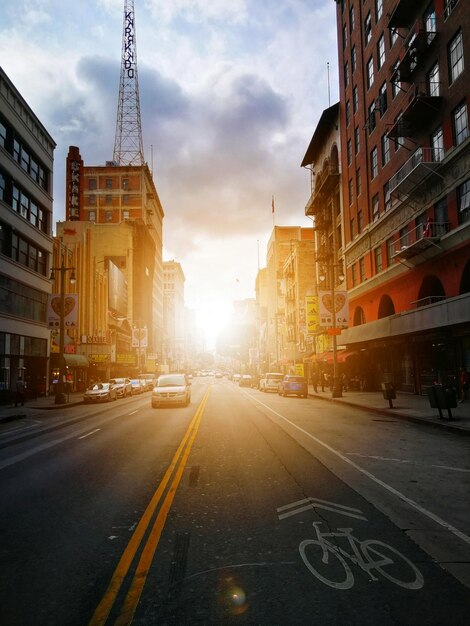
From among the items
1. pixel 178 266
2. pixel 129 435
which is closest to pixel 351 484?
pixel 129 435

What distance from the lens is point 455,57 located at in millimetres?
23000

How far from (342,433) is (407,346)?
17.3 metres

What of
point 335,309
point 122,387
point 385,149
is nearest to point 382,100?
point 385,149

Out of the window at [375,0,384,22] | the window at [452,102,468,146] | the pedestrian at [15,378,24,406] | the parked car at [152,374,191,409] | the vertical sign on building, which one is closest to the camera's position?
the window at [452,102,468,146]

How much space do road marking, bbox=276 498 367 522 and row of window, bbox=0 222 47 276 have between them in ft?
97.2

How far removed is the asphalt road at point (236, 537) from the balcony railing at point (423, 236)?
1476cm

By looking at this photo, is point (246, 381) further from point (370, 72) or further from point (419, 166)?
point (419, 166)

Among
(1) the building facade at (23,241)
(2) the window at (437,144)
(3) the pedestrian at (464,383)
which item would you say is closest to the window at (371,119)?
(2) the window at (437,144)

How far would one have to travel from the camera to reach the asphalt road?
12.6 ft

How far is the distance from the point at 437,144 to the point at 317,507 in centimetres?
2362

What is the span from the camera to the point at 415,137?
27.5 meters

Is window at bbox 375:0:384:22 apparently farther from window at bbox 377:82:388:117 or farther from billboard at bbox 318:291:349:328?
billboard at bbox 318:291:349:328

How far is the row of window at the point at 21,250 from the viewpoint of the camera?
31.8 meters

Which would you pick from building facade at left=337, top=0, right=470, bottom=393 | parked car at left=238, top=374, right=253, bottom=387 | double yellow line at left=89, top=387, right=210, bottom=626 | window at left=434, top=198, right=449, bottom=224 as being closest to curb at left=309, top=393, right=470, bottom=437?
building facade at left=337, top=0, right=470, bottom=393
